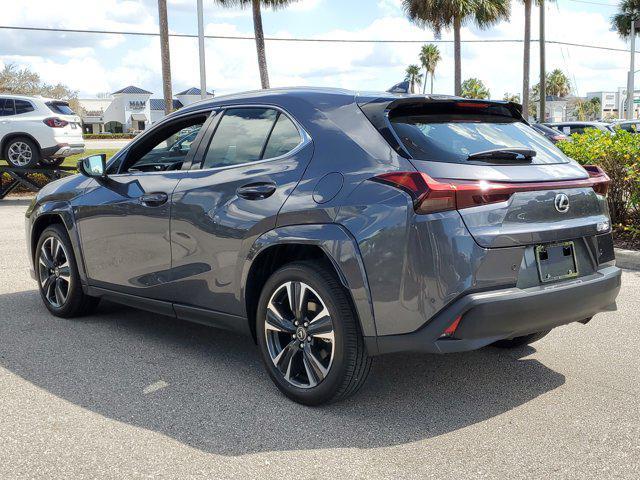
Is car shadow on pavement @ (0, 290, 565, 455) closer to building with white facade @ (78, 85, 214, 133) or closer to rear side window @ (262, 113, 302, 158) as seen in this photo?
rear side window @ (262, 113, 302, 158)

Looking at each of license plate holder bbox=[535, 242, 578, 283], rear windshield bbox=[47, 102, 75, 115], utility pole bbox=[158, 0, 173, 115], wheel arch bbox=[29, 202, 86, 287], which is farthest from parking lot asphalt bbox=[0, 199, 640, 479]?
utility pole bbox=[158, 0, 173, 115]

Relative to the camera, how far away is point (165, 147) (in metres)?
5.36

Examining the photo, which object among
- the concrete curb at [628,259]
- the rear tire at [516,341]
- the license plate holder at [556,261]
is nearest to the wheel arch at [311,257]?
the license plate holder at [556,261]

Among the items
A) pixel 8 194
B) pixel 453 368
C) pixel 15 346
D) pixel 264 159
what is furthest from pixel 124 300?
pixel 8 194

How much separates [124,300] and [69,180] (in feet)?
4.14

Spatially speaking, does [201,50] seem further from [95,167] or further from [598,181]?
[598,181]

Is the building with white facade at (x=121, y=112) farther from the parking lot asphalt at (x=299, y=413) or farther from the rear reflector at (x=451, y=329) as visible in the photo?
the rear reflector at (x=451, y=329)

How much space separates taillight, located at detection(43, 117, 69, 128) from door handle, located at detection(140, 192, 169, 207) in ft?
43.8

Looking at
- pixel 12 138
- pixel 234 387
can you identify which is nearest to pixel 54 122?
pixel 12 138

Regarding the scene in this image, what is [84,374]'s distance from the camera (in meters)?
4.75

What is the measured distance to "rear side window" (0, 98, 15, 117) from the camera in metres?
17.1

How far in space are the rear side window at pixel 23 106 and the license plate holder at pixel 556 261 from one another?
15.7 metres

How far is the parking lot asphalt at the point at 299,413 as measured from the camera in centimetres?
346

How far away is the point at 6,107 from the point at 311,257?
593 inches
